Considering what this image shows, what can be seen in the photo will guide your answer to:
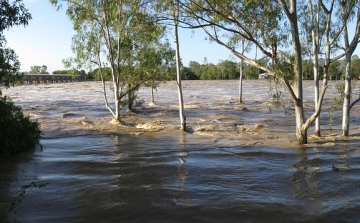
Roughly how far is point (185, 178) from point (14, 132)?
663cm

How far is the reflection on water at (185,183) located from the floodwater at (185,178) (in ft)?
0.07

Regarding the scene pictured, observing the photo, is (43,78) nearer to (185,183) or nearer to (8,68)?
(8,68)

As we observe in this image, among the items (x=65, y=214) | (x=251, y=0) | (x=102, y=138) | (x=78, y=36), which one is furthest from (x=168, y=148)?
(x=78, y=36)

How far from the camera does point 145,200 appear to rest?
8.24m

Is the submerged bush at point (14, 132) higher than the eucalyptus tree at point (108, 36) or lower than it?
lower

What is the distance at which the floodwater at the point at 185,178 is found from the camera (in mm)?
7488

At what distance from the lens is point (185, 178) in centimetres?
1002

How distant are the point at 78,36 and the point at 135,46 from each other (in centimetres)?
334

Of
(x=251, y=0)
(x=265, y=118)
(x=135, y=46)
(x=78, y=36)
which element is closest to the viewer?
(x=251, y=0)

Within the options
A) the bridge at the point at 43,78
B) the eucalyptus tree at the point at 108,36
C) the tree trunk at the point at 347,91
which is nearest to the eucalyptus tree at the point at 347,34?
the tree trunk at the point at 347,91

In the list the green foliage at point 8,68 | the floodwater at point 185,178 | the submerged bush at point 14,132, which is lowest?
the floodwater at point 185,178

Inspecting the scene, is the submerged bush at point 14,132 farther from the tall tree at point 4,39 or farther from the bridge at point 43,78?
the bridge at point 43,78

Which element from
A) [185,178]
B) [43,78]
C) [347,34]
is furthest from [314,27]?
[43,78]

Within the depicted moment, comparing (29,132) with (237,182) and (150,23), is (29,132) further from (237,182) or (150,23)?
(237,182)
